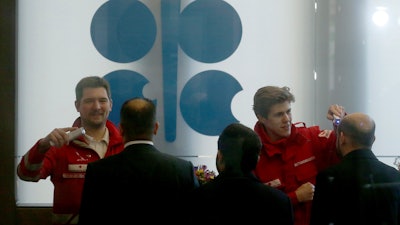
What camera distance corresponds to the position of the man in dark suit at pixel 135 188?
1905 mm

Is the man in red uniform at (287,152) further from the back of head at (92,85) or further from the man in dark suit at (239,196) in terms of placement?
the back of head at (92,85)

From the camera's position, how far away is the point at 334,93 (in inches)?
123

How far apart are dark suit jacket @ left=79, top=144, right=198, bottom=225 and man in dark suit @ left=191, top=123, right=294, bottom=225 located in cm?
10

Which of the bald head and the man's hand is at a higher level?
the bald head

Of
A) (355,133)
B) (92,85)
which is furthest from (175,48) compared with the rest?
(355,133)

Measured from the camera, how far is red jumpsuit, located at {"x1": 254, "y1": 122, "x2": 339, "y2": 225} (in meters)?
2.35

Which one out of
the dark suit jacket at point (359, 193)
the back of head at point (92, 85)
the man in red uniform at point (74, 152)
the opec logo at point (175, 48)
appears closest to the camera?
the dark suit jacket at point (359, 193)

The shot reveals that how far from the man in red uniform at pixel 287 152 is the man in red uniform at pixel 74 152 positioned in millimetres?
648

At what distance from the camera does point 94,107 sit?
2.43 meters

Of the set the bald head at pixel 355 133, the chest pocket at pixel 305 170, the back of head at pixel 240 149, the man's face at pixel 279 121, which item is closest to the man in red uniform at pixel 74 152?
the back of head at pixel 240 149

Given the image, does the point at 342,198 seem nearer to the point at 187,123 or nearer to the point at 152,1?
the point at 187,123

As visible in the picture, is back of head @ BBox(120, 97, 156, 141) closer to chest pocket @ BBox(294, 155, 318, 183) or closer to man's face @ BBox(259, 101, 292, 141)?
man's face @ BBox(259, 101, 292, 141)

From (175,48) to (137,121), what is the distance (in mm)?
1237

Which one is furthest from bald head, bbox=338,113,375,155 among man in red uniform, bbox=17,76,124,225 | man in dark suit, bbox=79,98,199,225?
man in red uniform, bbox=17,76,124,225
